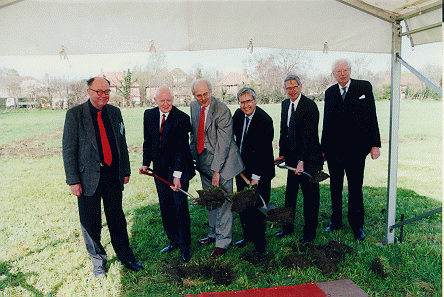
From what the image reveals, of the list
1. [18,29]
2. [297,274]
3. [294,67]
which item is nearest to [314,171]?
[297,274]

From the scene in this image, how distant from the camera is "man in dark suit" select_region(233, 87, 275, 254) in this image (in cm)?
342

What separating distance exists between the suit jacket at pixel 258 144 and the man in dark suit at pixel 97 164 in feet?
4.45

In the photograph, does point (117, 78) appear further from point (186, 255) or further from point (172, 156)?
point (186, 255)

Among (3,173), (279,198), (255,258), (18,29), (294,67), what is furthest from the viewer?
(294,67)

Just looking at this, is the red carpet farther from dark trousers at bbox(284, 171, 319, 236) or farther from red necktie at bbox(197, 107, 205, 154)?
red necktie at bbox(197, 107, 205, 154)

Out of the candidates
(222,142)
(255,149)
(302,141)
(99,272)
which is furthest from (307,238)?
(99,272)

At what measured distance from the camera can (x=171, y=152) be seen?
3.47m

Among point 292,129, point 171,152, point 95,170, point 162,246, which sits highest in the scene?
point 292,129

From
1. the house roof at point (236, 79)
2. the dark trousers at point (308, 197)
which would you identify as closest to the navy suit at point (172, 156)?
the dark trousers at point (308, 197)

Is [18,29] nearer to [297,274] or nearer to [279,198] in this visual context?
[297,274]

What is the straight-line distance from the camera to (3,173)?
29.1 feet

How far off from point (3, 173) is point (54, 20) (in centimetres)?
774

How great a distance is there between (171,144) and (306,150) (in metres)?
1.61

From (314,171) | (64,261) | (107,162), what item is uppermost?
(107,162)
